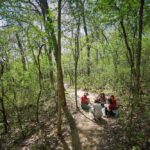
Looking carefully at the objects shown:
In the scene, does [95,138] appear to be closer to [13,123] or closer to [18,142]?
[18,142]

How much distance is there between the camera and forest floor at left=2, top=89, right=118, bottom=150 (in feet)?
30.3

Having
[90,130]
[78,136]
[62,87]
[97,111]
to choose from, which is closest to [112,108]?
[97,111]

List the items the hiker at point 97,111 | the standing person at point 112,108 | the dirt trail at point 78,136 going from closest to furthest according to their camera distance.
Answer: the dirt trail at point 78,136
the hiker at point 97,111
the standing person at point 112,108

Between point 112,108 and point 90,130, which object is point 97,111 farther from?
point 90,130

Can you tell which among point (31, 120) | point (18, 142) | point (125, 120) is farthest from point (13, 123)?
point (125, 120)

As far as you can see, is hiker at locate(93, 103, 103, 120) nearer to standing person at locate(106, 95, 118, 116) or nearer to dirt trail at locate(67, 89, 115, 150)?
dirt trail at locate(67, 89, 115, 150)

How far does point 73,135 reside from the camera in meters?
10.2

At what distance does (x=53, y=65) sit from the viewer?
56.6ft

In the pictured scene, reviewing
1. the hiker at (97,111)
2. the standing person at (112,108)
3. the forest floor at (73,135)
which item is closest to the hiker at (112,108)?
the standing person at (112,108)

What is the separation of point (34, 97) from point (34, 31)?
225 inches

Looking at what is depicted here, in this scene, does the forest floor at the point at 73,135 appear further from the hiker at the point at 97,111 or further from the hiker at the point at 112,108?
the hiker at the point at 112,108

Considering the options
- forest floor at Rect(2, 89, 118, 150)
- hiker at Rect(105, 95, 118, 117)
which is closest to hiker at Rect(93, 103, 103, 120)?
forest floor at Rect(2, 89, 118, 150)

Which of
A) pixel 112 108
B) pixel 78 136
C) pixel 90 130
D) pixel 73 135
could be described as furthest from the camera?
pixel 112 108

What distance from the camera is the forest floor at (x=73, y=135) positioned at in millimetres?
9241
